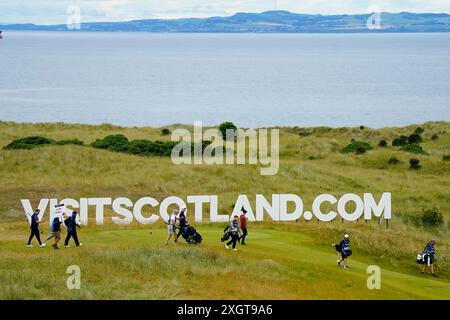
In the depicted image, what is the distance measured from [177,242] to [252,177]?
33.5 meters

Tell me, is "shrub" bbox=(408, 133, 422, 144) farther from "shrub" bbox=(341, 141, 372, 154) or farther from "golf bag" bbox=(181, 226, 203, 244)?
"golf bag" bbox=(181, 226, 203, 244)

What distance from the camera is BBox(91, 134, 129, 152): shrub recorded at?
83.9 meters

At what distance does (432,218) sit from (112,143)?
138 feet

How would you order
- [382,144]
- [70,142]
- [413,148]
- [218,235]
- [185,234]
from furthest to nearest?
[382,144] < [413,148] < [70,142] < [218,235] < [185,234]

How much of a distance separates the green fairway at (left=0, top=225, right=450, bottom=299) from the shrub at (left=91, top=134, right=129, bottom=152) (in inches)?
1824

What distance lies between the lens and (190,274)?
1251 inches

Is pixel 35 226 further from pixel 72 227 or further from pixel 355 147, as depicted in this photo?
pixel 355 147

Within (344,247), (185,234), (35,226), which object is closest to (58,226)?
(35,226)

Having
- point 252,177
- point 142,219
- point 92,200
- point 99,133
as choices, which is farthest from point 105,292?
point 99,133

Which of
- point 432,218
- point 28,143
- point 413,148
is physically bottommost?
point 432,218

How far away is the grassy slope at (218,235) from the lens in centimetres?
3012

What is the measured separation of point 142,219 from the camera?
46.7 metres

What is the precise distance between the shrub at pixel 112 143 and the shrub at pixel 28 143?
17.2 feet

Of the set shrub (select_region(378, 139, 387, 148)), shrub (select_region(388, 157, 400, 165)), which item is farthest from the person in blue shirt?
shrub (select_region(378, 139, 387, 148))
